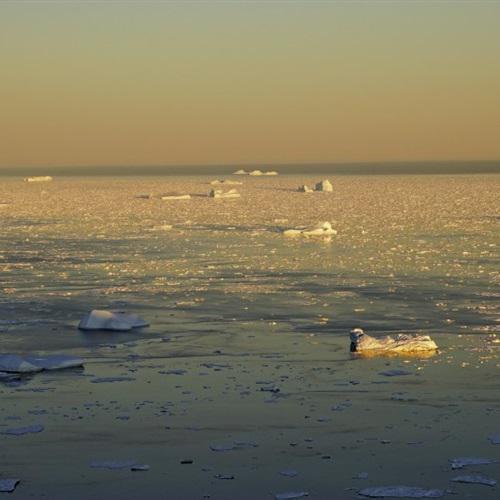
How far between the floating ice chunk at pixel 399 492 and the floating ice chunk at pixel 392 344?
4.60 meters

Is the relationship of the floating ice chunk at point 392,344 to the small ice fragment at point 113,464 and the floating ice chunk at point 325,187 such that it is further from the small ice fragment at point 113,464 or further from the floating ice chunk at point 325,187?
the floating ice chunk at point 325,187

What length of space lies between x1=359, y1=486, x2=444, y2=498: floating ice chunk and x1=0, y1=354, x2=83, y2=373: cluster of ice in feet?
15.6

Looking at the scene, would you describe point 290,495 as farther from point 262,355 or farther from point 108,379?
A: point 262,355

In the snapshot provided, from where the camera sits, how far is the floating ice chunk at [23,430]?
882cm

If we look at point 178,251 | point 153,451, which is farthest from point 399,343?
point 178,251

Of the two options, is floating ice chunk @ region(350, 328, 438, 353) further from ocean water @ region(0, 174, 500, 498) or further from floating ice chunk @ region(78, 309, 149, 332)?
floating ice chunk @ region(78, 309, 149, 332)

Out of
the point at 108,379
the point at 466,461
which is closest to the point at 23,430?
the point at 108,379

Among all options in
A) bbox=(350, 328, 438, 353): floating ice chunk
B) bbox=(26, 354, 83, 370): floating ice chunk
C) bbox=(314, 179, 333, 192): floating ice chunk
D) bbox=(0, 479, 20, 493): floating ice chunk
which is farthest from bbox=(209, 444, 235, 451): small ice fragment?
bbox=(314, 179, 333, 192): floating ice chunk

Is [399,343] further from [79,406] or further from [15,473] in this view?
[15,473]

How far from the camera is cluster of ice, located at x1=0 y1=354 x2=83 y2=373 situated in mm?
11031

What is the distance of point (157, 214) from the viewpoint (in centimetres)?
3978

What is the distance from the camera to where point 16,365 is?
11023mm

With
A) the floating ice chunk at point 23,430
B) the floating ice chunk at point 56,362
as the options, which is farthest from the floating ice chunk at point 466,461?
the floating ice chunk at point 56,362

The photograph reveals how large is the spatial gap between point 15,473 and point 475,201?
→ 41591 millimetres
